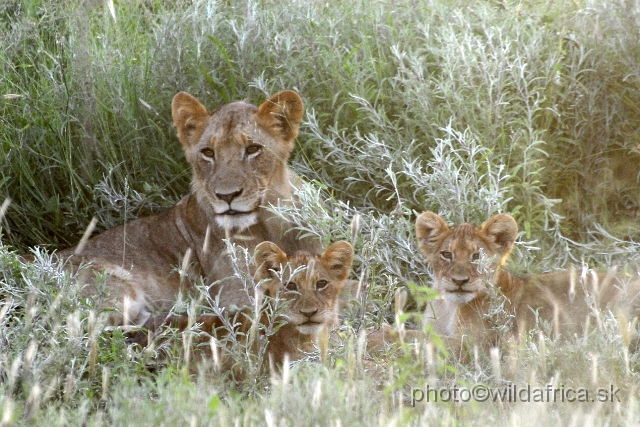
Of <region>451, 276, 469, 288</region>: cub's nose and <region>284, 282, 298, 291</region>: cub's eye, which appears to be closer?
<region>284, 282, 298, 291</region>: cub's eye

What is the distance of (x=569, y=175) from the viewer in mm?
5855

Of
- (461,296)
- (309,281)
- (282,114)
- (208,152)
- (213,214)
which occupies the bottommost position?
(461,296)

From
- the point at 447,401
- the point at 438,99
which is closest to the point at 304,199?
the point at 438,99

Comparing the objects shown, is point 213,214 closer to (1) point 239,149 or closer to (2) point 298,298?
(1) point 239,149

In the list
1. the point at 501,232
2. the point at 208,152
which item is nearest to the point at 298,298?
the point at 501,232

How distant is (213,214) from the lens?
5.33 metres

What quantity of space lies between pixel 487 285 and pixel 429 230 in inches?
15.6

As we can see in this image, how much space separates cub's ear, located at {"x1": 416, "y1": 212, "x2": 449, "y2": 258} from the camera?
15.8 ft

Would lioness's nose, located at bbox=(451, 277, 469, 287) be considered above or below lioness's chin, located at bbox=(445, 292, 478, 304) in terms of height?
above

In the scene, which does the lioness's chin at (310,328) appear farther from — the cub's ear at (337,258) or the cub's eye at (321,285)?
the cub's ear at (337,258)

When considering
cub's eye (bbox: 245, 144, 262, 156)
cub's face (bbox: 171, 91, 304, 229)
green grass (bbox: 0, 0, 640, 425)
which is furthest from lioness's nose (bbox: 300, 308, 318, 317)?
cub's eye (bbox: 245, 144, 262, 156)

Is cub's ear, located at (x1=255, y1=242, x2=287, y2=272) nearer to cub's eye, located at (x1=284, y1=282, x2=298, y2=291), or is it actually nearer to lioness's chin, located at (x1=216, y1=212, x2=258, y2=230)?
cub's eye, located at (x1=284, y1=282, x2=298, y2=291)

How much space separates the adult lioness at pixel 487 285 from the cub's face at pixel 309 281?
460mm

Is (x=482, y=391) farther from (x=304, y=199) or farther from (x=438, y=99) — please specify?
(x=438, y=99)
